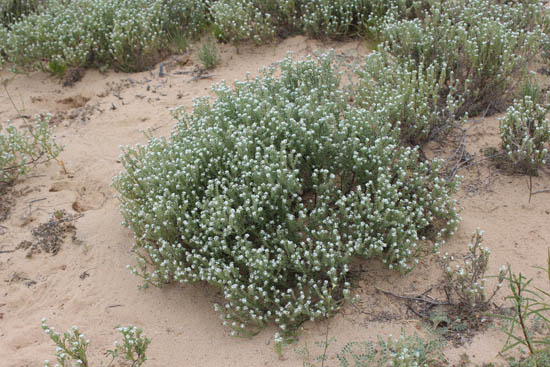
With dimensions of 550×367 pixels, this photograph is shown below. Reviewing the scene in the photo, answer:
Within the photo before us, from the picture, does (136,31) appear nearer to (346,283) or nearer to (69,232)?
(69,232)

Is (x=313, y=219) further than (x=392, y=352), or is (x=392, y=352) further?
(x=313, y=219)

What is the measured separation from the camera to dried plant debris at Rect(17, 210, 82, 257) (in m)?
4.54

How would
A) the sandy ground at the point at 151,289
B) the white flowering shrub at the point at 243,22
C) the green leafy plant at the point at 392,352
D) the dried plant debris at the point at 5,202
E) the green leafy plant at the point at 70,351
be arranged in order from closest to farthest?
the green leafy plant at the point at 392,352 < the green leafy plant at the point at 70,351 < the sandy ground at the point at 151,289 < the dried plant debris at the point at 5,202 < the white flowering shrub at the point at 243,22

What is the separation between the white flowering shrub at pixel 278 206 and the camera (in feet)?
11.9

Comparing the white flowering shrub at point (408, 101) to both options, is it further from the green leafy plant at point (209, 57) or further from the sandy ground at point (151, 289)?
the green leafy plant at point (209, 57)

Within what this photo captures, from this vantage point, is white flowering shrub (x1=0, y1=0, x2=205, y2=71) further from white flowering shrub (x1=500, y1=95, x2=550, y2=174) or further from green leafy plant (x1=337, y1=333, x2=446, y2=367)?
green leafy plant (x1=337, y1=333, x2=446, y2=367)

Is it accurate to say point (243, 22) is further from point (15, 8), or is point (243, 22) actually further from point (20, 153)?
point (15, 8)

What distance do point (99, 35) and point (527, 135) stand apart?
18.1 feet

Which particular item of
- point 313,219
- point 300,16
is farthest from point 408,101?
point 300,16

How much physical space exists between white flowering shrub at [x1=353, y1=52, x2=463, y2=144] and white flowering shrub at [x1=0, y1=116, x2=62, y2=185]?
3.32 meters

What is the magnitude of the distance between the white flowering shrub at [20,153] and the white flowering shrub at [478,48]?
3.81 metres

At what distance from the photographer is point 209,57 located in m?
6.70

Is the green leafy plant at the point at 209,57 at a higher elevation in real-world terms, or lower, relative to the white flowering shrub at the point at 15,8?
lower

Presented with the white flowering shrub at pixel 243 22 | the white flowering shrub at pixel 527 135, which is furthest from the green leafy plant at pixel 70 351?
the white flowering shrub at pixel 243 22
